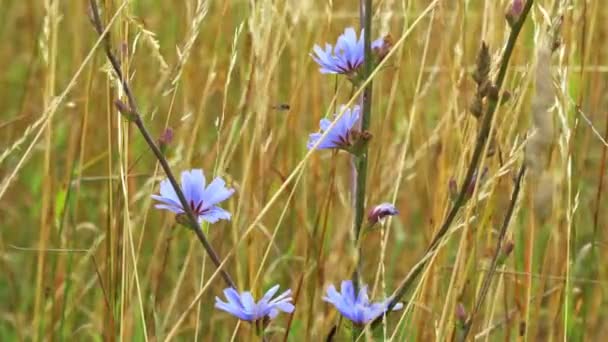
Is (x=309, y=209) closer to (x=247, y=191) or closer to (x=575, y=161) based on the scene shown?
(x=247, y=191)

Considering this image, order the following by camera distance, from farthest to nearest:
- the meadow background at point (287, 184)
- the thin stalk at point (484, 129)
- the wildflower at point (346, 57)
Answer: the meadow background at point (287, 184), the wildflower at point (346, 57), the thin stalk at point (484, 129)

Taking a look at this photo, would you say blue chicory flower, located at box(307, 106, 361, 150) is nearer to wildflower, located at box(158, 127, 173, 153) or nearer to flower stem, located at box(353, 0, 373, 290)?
flower stem, located at box(353, 0, 373, 290)

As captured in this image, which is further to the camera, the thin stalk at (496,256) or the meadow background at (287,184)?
the meadow background at (287,184)

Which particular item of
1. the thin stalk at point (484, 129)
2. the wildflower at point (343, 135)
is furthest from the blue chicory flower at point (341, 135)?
the thin stalk at point (484, 129)

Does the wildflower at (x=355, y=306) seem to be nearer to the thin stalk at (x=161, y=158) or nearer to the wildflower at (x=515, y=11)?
the thin stalk at (x=161, y=158)

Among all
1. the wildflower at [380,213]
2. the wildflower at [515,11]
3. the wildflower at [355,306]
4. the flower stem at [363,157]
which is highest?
the wildflower at [515,11]

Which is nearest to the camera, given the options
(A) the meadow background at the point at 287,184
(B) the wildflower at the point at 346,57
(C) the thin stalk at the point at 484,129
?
(C) the thin stalk at the point at 484,129

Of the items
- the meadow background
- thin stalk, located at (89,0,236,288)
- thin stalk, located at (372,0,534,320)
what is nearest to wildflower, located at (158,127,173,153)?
thin stalk, located at (89,0,236,288)

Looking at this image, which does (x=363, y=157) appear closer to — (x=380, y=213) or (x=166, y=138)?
(x=380, y=213)
